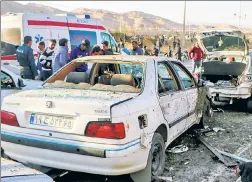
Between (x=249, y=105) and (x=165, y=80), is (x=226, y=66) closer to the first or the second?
(x=249, y=105)

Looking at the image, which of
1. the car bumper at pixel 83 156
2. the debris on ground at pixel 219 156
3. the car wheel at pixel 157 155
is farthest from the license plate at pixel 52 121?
the debris on ground at pixel 219 156

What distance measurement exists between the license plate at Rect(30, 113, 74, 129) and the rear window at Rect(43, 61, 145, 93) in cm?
75

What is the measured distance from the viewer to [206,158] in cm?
482

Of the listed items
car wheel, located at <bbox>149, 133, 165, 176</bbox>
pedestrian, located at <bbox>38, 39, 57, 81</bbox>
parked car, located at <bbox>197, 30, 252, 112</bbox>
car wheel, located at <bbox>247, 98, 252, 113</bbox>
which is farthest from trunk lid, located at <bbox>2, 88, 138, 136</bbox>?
car wheel, located at <bbox>247, 98, 252, 113</bbox>

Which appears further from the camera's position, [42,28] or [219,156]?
[42,28]

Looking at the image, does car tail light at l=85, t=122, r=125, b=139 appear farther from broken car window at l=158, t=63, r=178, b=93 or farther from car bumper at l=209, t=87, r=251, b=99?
car bumper at l=209, t=87, r=251, b=99

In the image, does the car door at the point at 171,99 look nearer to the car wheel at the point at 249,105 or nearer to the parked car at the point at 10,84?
the parked car at the point at 10,84

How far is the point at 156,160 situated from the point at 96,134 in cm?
106

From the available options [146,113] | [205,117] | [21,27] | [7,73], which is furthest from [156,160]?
[21,27]

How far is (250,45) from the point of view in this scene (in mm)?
9633

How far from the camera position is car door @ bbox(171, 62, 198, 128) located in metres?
5.07

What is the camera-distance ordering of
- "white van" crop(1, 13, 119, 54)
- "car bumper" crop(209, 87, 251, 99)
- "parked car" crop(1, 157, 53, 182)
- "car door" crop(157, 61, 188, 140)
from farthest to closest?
"white van" crop(1, 13, 119, 54) → "car bumper" crop(209, 87, 251, 99) → "car door" crop(157, 61, 188, 140) → "parked car" crop(1, 157, 53, 182)

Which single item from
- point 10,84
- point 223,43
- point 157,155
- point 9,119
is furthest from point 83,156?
point 223,43

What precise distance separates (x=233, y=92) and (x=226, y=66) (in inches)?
52.8
